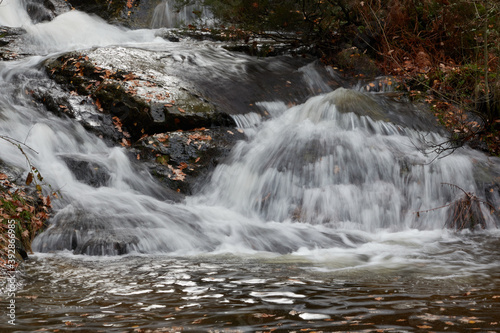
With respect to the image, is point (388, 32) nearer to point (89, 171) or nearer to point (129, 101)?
point (129, 101)

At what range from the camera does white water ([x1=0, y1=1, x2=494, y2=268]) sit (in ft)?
18.6

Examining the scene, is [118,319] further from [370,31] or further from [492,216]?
[370,31]

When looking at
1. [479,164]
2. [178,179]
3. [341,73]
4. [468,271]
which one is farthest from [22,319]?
[341,73]

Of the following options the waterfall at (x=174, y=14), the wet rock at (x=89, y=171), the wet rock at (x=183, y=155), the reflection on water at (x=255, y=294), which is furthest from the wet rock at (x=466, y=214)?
the waterfall at (x=174, y=14)

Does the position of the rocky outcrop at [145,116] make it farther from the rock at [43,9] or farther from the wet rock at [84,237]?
the rock at [43,9]

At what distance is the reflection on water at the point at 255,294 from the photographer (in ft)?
9.91

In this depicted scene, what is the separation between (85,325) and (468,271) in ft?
11.1

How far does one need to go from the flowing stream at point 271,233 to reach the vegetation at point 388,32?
4.49 ft

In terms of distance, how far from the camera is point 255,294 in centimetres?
367

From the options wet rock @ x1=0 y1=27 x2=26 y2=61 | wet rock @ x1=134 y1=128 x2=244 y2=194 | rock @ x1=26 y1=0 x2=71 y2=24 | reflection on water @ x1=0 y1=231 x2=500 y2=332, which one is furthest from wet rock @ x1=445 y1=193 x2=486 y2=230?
rock @ x1=26 y1=0 x2=71 y2=24

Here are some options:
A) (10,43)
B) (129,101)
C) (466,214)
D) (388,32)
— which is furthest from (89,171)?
(388,32)

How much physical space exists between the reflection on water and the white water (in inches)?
18.6

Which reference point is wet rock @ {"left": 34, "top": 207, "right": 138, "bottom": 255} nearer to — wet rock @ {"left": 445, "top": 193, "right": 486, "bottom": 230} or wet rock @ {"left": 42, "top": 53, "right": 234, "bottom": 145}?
wet rock @ {"left": 42, "top": 53, "right": 234, "bottom": 145}

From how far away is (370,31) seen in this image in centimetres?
1168
